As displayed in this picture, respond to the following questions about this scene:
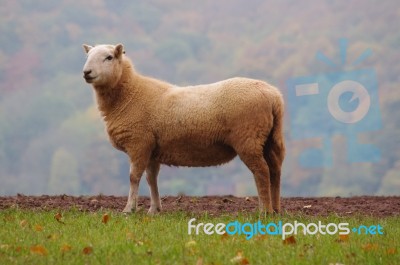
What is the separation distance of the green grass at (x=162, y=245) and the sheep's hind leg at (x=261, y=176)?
563 millimetres

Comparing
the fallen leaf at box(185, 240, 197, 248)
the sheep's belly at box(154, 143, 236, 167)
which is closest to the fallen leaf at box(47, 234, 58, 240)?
the fallen leaf at box(185, 240, 197, 248)

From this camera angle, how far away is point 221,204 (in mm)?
11875

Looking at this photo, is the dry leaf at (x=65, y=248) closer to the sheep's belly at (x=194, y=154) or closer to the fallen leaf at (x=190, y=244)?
the fallen leaf at (x=190, y=244)

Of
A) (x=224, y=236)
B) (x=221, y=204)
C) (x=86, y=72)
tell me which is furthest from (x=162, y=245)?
(x=221, y=204)

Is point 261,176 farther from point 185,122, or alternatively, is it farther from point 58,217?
point 58,217

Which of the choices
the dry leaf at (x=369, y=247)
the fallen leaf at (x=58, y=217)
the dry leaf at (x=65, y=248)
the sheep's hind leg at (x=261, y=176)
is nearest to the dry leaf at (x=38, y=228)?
the fallen leaf at (x=58, y=217)

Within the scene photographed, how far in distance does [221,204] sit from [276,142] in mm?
2388

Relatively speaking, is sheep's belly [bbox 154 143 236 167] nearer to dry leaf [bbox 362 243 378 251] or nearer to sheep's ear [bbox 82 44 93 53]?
sheep's ear [bbox 82 44 93 53]

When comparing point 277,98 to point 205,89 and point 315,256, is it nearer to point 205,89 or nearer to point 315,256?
point 205,89

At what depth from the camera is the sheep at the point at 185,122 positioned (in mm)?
9609

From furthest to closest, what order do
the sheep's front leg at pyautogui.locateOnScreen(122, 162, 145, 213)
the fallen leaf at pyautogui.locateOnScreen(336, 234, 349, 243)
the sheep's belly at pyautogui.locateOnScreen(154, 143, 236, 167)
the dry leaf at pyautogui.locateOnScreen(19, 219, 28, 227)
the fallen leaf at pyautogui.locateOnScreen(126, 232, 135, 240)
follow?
the sheep's front leg at pyautogui.locateOnScreen(122, 162, 145, 213) < the sheep's belly at pyautogui.locateOnScreen(154, 143, 236, 167) < the dry leaf at pyautogui.locateOnScreen(19, 219, 28, 227) < the fallen leaf at pyautogui.locateOnScreen(336, 234, 349, 243) < the fallen leaf at pyautogui.locateOnScreen(126, 232, 135, 240)

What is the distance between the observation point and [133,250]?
685 centimetres

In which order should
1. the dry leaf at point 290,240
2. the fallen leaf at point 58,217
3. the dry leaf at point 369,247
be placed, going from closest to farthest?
the dry leaf at point 369,247 < the dry leaf at point 290,240 < the fallen leaf at point 58,217

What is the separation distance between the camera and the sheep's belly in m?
10.0
